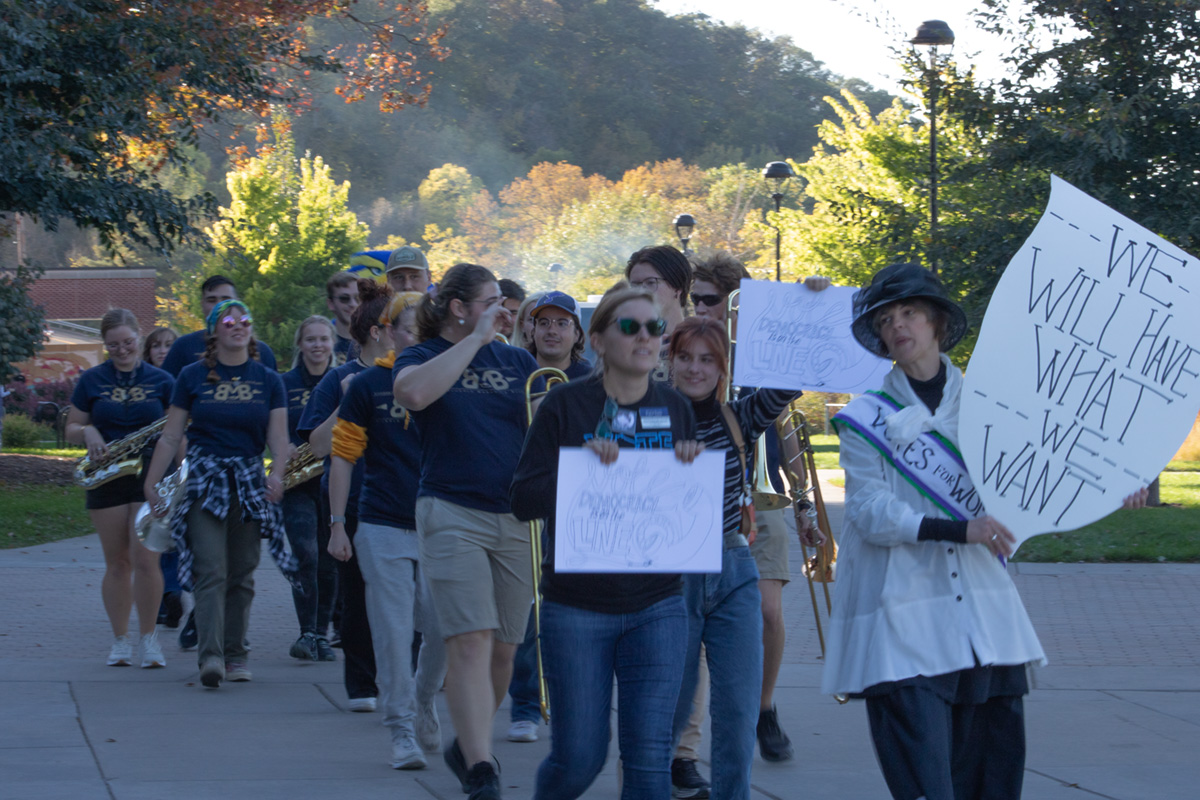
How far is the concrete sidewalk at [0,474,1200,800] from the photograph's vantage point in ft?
16.5

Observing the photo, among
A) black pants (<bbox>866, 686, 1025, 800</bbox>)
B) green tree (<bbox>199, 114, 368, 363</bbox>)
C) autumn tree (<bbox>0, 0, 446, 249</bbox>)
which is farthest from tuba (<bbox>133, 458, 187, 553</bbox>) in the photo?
green tree (<bbox>199, 114, 368, 363</bbox>)

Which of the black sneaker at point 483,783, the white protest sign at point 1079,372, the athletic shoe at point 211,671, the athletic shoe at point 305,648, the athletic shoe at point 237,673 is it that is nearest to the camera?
the white protest sign at point 1079,372

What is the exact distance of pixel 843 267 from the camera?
30.4 metres

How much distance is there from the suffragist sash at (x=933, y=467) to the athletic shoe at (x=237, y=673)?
430 cm

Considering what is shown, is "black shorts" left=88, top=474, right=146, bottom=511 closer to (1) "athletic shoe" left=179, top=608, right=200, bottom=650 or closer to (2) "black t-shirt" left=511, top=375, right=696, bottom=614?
(1) "athletic shoe" left=179, top=608, right=200, bottom=650

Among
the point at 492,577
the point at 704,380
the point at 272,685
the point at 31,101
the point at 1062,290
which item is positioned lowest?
the point at 272,685

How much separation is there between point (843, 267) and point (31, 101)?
19.9 metres

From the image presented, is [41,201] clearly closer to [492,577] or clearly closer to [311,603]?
[311,603]

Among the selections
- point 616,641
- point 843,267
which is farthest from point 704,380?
point 843,267

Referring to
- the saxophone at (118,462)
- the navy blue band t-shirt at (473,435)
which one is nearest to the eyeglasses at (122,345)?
the saxophone at (118,462)

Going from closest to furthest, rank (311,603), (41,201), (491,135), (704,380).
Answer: (704,380) < (311,603) < (41,201) < (491,135)

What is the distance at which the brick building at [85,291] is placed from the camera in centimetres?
5616

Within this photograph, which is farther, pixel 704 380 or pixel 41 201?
pixel 41 201

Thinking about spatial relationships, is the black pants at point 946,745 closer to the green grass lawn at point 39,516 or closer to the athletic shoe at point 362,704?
the athletic shoe at point 362,704
